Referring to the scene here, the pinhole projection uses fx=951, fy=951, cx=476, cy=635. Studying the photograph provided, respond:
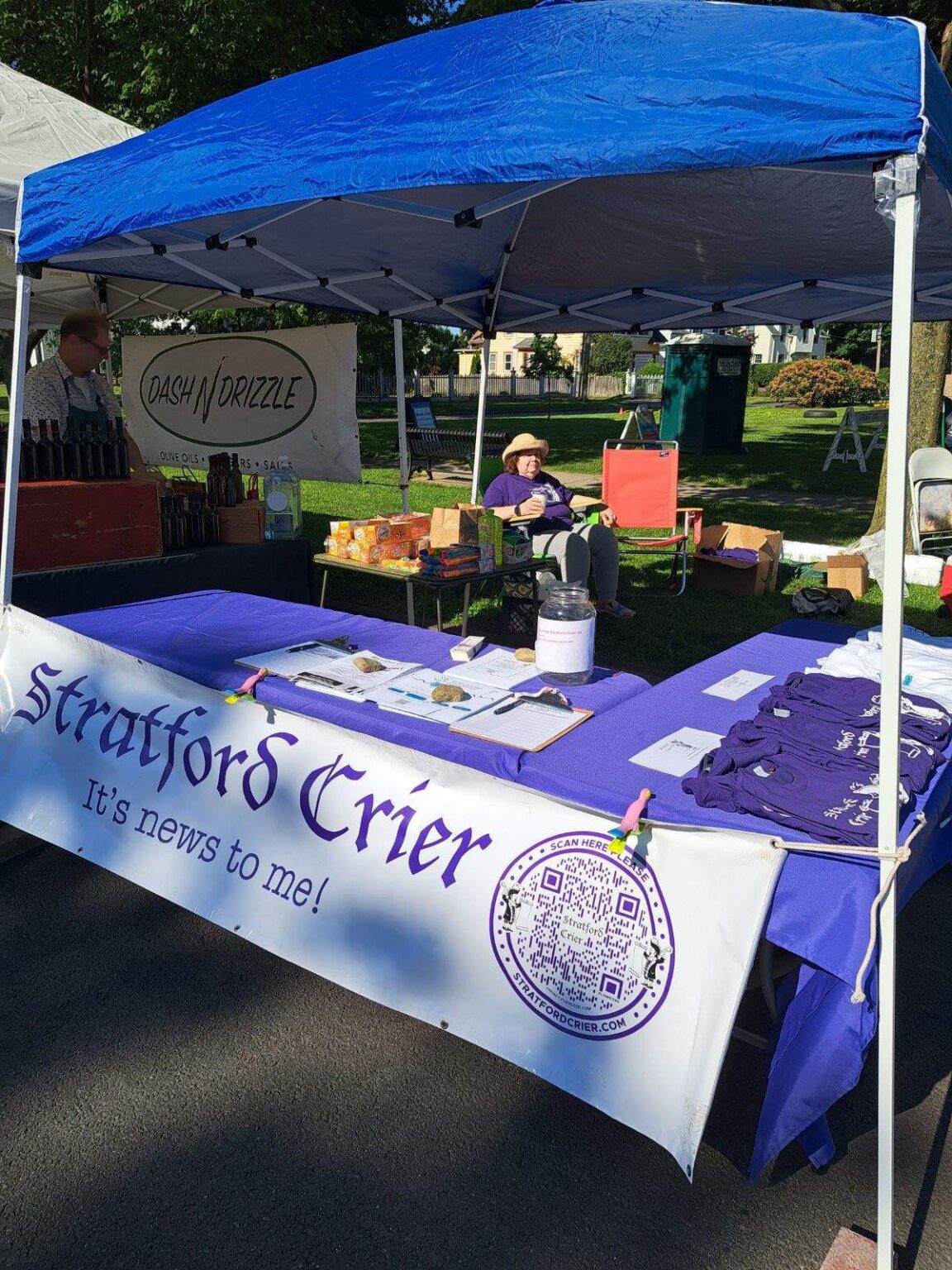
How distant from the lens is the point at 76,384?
530cm

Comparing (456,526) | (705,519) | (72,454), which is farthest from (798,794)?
(705,519)

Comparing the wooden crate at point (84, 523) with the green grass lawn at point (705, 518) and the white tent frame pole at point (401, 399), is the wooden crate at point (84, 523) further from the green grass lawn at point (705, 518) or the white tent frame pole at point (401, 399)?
the green grass lawn at point (705, 518)

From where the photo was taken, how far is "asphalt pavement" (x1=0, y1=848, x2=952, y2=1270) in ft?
6.59

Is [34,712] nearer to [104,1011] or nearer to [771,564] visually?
[104,1011]

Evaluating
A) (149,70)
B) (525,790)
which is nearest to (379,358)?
(149,70)

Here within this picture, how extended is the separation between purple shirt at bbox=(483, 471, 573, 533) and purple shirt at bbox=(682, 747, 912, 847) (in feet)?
12.6

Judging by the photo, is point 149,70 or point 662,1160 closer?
point 662,1160

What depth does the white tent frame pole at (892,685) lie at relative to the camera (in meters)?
1.88

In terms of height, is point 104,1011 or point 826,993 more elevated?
point 826,993

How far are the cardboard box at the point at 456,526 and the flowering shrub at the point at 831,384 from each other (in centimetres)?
2877

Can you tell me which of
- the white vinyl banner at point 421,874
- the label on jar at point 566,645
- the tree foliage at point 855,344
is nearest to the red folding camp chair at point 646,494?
Answer: the label on jar at point 566,645

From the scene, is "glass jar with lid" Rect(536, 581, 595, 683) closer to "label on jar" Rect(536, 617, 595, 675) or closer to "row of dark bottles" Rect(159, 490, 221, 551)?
"label on jar" Rect(536, 617, 595, 675)

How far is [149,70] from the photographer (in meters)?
10.6

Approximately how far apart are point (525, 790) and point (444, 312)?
5.09m
